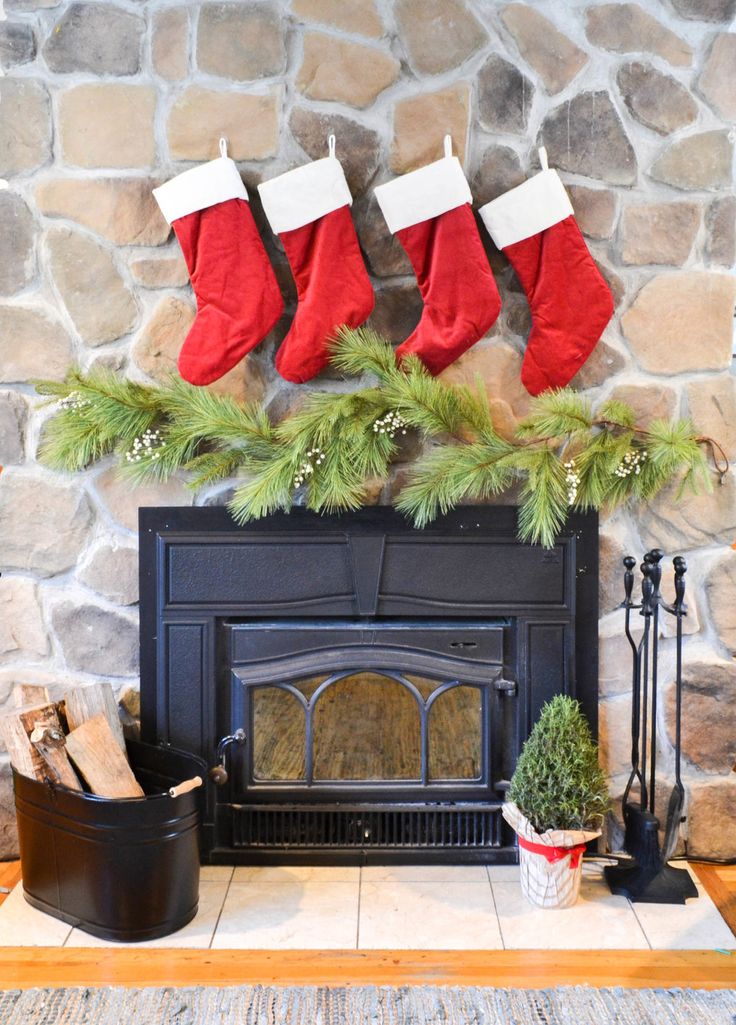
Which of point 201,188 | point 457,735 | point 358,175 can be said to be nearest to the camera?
point 201,188

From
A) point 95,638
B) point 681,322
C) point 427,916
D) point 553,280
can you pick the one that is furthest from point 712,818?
point 95,638

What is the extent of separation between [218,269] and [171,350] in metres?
0.23

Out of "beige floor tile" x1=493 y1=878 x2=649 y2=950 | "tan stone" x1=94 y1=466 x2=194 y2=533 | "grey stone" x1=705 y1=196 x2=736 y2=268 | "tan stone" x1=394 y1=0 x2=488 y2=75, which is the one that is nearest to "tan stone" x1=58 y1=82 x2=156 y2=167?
"tan stone" x1=394 y1=0 x2=488 y2=75

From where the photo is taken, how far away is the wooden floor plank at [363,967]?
5.64 ft

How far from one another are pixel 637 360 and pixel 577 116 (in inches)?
22.9

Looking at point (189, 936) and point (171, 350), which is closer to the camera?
point (189, 936)

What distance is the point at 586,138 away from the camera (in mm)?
2090

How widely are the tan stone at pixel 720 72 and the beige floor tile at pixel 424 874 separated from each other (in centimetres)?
190

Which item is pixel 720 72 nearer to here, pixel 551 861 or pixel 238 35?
pixel 238 35

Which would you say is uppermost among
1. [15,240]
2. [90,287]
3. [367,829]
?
[15,240]

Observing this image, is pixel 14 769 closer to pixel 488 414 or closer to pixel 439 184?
pixel 488 414

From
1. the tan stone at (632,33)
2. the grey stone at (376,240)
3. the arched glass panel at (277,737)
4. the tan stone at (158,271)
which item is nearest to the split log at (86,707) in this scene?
the arched glass panel at (277,737)

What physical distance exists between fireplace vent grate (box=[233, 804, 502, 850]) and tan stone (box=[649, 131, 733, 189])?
1566mm

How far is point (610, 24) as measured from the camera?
2066mm
